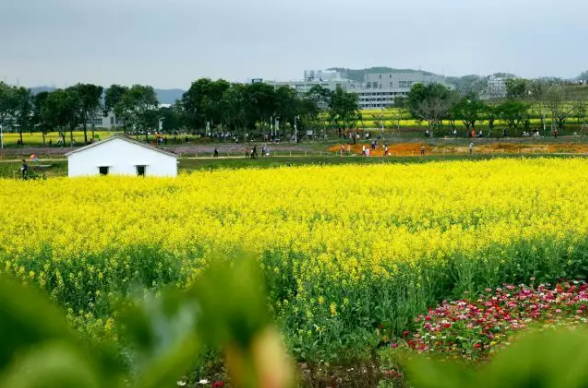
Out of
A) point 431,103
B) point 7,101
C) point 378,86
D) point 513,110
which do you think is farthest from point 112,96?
point 378,86

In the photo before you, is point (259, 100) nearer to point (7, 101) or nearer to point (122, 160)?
point (7, 101)

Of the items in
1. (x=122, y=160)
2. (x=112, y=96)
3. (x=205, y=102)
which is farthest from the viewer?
(x=112, y=96)

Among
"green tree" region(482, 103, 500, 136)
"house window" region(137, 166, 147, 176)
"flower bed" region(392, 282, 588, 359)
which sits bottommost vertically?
"flower bed" region(392, 282, 588, 359)

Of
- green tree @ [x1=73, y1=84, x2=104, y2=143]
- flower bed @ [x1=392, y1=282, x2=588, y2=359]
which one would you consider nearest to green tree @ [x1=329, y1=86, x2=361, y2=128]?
green tree @ [x1=73, y1=84, x2=104, y2=143]

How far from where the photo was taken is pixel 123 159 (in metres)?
28.2

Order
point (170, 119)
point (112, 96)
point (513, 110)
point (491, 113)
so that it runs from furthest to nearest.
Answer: point (170, 119) < point (112, 96) < point (491, 113) < point (513, 110)

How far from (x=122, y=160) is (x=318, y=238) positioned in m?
17.8

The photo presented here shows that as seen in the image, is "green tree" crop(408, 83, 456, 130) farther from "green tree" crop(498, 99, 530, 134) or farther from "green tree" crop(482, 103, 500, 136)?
"green tree" crop(498, 99, 530, 134)

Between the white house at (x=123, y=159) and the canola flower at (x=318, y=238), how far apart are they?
5.21 metres

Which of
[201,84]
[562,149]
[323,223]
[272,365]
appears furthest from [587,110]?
[272,365]

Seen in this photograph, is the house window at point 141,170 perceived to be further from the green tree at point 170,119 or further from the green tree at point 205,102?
the green tree at point 170,119

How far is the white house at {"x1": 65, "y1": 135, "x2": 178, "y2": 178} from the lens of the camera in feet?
90.6

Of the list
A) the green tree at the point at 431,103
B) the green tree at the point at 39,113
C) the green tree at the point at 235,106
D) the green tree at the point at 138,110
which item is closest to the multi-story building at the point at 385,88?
the green tree at the point at 431,103

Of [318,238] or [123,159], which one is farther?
[123,159]
